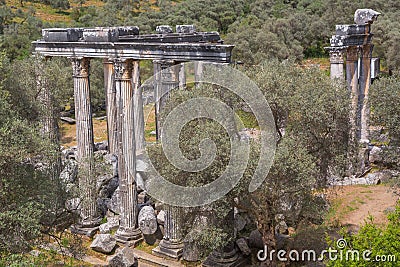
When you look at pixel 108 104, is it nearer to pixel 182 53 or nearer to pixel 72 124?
pixel 182 53

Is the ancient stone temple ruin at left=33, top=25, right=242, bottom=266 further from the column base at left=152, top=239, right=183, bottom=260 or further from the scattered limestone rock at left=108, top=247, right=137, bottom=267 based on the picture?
the scattered limestone rock at left=108, top=247, right=137, bottom=267

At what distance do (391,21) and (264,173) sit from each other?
45982 millimetres

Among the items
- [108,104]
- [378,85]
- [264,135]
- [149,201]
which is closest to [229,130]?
[264,135]

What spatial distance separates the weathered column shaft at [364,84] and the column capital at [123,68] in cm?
1447

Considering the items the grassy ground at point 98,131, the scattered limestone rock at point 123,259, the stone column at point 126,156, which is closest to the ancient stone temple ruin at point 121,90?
the stone column at point 126,156

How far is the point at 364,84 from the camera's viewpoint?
27.0 m

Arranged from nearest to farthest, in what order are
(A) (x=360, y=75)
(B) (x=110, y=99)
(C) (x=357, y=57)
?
(B) (x=110, y=99) → (C) (x=357, y=57) → (A) (x=360, y=75)

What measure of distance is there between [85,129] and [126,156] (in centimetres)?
260

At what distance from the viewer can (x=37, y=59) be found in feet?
67.4

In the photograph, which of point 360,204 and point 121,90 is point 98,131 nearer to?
point 121,90

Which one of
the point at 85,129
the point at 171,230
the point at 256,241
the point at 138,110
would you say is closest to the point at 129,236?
the point at 171,230

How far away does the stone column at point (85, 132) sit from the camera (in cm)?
1928

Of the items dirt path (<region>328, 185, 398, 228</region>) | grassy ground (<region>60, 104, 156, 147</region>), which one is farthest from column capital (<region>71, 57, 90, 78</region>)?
grassy ground (<region>60, 104, 156, 147</region>)

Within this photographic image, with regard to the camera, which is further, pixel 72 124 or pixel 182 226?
pixel 72 124
